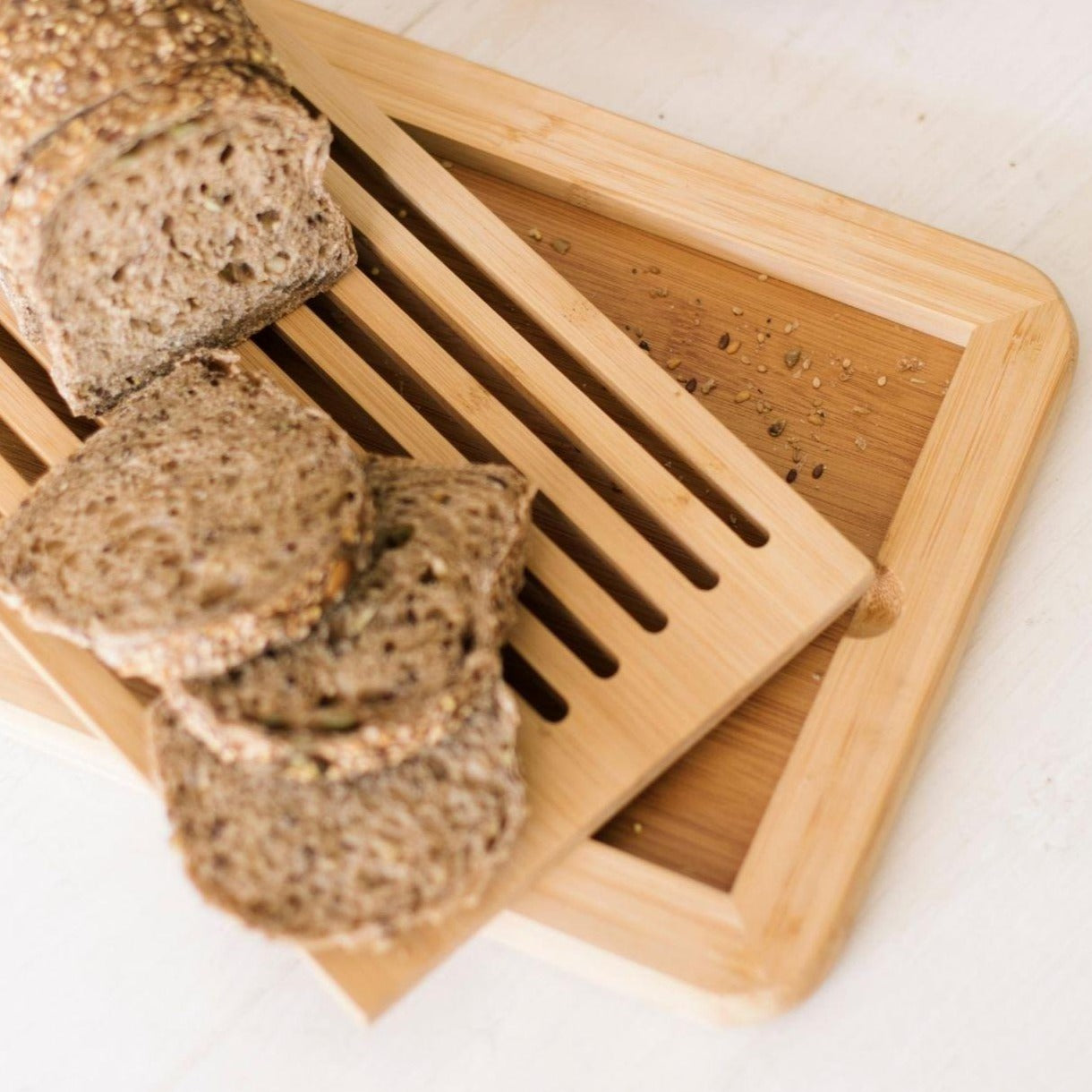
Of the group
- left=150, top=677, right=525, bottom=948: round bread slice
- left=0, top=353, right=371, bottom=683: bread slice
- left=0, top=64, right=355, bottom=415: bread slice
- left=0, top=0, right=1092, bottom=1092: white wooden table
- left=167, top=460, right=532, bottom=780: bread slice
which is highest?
left=0, top=64, right=355, bottom=415: bread slice

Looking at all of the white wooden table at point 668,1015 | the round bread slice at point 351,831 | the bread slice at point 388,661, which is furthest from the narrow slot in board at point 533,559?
the white wooden table at point 668,1015

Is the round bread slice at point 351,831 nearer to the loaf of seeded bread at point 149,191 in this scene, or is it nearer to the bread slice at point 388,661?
the bread slice at point 388,661

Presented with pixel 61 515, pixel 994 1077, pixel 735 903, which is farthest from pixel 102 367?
pixel 994 1077

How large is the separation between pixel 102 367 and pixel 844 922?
1802 mm

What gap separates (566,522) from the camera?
2682 millimetres

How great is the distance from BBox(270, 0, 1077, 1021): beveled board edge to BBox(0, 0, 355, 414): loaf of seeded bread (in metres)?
0.59

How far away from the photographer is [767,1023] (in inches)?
98.3

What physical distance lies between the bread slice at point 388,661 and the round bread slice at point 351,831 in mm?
53

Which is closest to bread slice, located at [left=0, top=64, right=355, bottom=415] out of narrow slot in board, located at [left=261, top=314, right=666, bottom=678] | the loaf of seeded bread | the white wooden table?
the loaf of seeded bread

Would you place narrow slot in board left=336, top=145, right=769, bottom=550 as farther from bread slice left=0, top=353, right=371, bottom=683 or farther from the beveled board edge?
bread slice left=0, top=353, right=371, bottom=683

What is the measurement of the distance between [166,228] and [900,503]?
1567mm

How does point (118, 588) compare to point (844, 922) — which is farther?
point (844, 922)

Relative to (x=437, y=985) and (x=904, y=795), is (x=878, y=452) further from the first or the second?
(x=437, y=985)

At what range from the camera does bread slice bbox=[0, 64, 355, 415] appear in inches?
88.7
